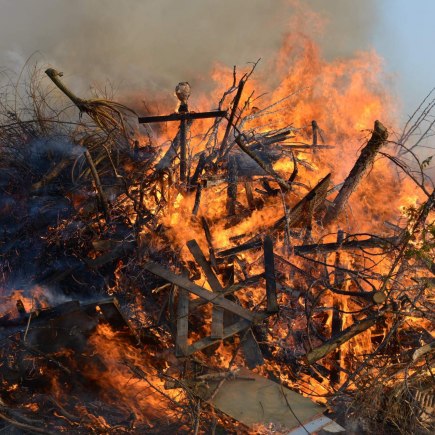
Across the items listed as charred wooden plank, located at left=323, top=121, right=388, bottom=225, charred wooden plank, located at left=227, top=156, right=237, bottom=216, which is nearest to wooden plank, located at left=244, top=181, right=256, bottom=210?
Result: charred wooden plank, located at left=227, top=156, right=237, bottom=216

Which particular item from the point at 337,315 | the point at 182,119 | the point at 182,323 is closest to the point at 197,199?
the point at 182,119

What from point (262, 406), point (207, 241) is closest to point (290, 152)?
point (207, 241)

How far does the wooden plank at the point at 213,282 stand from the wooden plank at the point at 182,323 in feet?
1.07

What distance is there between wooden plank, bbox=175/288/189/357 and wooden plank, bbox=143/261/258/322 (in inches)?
4.4

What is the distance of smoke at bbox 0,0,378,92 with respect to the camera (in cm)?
1183

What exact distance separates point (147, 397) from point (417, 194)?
5611mm

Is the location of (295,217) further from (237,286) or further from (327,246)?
(237,286)

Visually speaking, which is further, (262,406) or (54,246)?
(54,246)

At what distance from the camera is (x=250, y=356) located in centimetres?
545

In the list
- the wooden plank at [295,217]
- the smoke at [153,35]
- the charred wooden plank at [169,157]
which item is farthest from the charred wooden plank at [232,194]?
the smoke at [153,35]

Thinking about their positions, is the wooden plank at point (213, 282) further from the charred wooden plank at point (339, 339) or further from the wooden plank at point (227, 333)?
the charred wooden plank at point (339, 339)

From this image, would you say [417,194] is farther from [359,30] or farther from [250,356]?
[359,30]

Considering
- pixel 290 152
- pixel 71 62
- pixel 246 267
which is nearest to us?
pixel 246 267

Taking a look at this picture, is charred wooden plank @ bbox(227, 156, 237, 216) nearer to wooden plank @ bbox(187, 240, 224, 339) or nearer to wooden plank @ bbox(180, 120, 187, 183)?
wooden plank @ bbox(180, 120, 187, 183)
